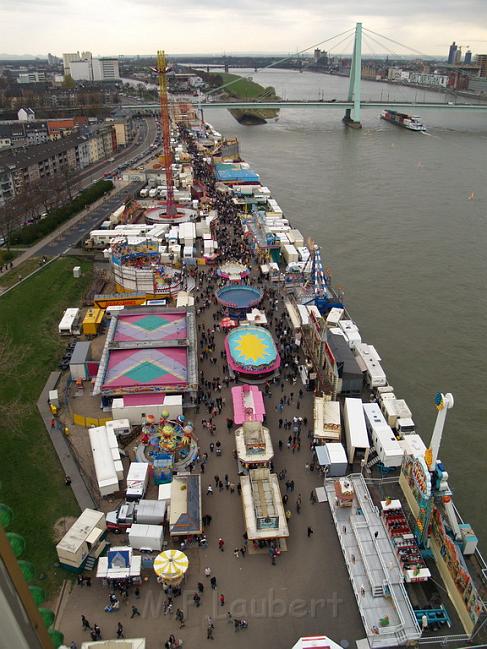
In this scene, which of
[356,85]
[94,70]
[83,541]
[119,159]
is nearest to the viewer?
[83,541]

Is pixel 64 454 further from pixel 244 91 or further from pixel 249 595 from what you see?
pixel 244 91

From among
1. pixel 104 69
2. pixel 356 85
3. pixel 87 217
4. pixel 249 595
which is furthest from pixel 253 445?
pixel 104 69

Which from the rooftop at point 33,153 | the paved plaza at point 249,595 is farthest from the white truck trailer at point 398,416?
the rooftop at point 33,153

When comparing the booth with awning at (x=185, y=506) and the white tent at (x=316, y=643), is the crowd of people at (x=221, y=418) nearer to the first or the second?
the booth with awning at (x=185, y=506)

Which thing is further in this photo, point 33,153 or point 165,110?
point 33,153

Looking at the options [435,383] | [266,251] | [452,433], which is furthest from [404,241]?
[452,433]

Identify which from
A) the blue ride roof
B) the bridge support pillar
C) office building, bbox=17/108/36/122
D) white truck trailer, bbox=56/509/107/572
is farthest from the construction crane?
the bridge support pillar

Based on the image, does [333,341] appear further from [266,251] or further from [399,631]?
[266,251]
